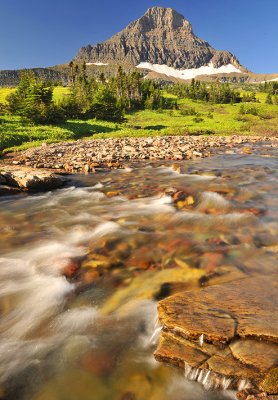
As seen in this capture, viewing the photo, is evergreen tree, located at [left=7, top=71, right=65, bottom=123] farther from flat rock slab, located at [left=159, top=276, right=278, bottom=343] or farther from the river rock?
flat rock slab, located at [left=159, top=276, right=278, bottom=343]

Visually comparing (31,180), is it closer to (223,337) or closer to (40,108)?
(223,337)

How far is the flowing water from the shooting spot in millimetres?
3656

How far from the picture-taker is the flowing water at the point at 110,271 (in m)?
3.66

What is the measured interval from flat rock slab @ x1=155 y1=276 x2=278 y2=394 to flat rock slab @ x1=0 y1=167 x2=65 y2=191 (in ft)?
29.9

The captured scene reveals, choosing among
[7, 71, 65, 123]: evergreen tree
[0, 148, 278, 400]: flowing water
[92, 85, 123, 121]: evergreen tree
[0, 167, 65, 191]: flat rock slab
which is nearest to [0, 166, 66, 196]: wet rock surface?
[0, 167, 65, 191]: flat rock slab

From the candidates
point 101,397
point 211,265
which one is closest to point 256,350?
point 101,397

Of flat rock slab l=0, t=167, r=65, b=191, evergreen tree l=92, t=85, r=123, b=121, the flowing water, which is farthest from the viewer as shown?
evergreen tree l=92, t=85, r=123, b=121

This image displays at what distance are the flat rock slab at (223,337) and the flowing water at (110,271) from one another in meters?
0.19

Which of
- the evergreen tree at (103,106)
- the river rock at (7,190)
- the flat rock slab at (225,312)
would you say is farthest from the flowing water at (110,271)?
the evergreen tree at (103,106)

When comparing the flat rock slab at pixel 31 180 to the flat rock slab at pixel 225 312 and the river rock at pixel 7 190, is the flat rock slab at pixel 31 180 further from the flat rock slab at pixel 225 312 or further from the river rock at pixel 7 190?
the flat rock slab at pixel 225 312

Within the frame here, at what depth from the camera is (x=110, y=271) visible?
5.88 metres

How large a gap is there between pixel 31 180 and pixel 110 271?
7527 millimetres

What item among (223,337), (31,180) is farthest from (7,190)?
(223,337)

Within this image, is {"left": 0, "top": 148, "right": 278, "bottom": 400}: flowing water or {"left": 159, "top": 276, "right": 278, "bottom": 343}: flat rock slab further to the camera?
{"left": 159, "top": 276, "right": 278, "bottom": 343}: flat rock slab
